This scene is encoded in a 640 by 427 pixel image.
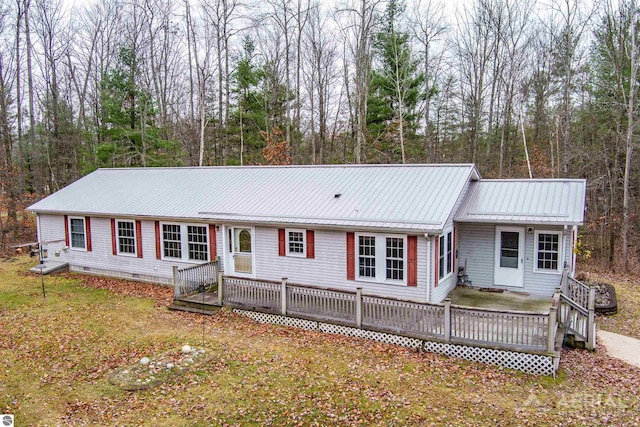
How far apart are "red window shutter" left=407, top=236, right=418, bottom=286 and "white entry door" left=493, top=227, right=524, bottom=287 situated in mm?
3385

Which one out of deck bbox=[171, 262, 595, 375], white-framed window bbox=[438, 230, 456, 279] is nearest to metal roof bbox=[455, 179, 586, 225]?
white-framed window bbox=[438, 230, 456, 279]

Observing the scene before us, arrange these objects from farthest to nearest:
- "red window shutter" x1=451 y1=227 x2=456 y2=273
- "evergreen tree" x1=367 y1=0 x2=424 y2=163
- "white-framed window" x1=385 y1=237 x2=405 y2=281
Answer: "evergreen tree" x1=367 y1=0 x2=424 y2=163
"red window shutter" x1=451 y1=227 x2=456 y2=273
"white-framed window" x1=385 y1=237 x2=405 y2=281

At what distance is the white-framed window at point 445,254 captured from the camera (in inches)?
485

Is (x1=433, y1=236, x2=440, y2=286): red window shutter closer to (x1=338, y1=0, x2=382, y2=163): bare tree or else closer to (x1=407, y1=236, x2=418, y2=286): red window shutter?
(x1=407, y1=236, x2=418, y2=286): red window shutter

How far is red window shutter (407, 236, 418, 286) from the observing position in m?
11.7

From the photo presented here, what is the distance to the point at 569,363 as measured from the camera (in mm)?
9414

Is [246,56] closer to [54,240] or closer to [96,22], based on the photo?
[96,22]

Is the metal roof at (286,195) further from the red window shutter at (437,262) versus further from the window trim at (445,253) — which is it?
the window trim at (445,253)

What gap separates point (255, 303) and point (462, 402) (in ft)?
20.7

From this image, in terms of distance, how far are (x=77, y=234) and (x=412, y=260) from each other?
14049 millimetres

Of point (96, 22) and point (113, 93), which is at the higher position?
point (96, 22)

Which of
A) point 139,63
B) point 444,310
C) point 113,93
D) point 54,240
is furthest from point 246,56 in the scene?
point 444,310

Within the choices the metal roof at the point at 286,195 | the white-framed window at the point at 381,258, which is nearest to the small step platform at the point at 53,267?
the metal roof at the point at 286,195

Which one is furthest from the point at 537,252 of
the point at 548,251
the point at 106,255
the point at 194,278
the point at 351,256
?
the point at 106,255
